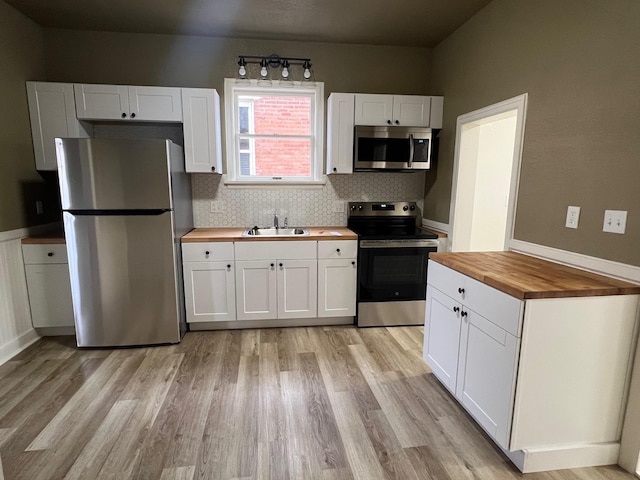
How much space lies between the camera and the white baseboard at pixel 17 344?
2621 mm

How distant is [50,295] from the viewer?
9.64 feet

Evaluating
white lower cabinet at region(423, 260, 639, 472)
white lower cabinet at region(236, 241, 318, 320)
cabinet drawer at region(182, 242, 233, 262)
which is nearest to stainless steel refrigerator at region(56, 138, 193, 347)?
cabinet drawer at region(182, 242, 233, 262)

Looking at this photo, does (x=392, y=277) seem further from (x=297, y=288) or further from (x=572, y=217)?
(x=572, y=217)

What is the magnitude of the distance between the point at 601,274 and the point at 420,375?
129cm

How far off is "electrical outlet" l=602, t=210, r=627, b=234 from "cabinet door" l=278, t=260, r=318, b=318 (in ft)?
6.88

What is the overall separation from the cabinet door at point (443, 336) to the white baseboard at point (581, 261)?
65cm

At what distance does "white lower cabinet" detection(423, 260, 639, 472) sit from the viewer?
1.54 m

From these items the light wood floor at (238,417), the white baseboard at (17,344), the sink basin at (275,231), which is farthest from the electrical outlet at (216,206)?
the white baseboard at (17,344)

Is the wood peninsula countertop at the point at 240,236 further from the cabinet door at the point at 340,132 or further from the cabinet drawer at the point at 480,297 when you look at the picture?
the cabinet drawer at the point at 480,297

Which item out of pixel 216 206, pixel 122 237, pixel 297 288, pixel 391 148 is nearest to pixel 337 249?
pixel 297 288

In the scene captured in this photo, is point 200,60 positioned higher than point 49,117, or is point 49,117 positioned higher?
point 200,60

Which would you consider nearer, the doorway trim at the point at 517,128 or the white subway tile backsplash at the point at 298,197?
the doorway trim at the point at 517,128

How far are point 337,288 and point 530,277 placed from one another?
1786 millimetres

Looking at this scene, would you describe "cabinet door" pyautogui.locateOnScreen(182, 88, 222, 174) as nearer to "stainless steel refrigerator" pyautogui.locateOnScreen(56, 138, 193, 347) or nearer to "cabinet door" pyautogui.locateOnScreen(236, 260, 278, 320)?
"stainless steel refrigerator" pyautogui.locateOnScreen(56, 138, 193, 347)
